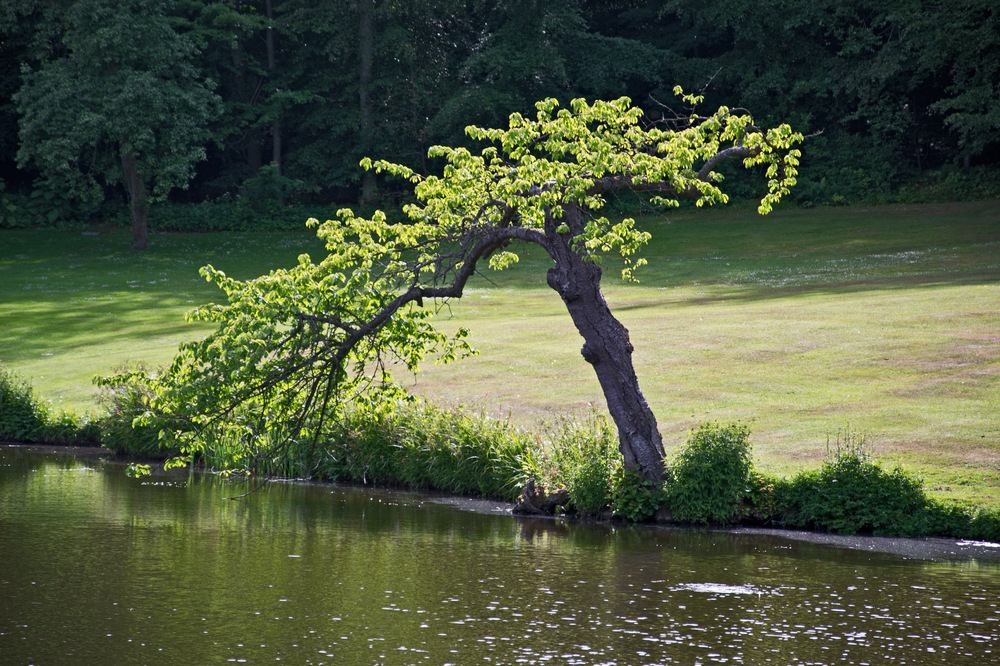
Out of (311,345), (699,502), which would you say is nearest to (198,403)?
(311,345)

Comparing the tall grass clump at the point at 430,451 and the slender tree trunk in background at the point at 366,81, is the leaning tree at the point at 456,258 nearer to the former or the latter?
the tall grass clump at the point at 430,451

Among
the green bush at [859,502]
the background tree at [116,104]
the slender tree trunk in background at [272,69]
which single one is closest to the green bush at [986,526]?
the green bush at [859,502]

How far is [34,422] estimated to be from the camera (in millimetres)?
23531

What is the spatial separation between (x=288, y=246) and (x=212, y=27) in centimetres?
1466

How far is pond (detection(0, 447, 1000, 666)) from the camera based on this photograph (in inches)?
395

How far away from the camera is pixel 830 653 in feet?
32.7

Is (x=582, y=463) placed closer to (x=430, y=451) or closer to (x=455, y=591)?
(x=430, y=451)

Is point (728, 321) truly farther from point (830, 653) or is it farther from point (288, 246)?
point (288, 246)

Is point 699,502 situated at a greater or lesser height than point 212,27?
lesser

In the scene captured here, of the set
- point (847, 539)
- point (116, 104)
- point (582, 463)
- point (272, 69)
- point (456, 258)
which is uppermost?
point (272, 69)

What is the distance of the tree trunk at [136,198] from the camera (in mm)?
48875

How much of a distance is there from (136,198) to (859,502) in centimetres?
4292

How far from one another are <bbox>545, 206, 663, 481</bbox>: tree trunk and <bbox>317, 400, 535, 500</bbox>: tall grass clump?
8.99 ft

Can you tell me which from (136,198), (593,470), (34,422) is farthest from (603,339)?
(136,198)
